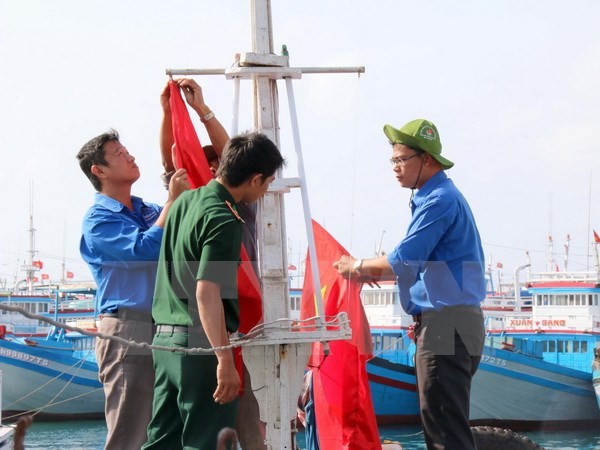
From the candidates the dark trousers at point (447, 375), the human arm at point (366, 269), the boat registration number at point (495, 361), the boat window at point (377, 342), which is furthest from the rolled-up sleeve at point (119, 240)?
the boat window at point (377, 342)

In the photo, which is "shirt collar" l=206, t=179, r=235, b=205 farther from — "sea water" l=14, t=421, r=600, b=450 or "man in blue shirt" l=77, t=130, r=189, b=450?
"sea water" l=14, t=421, r=600, b=450

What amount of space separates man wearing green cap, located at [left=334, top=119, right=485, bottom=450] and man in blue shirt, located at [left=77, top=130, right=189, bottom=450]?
1.13m

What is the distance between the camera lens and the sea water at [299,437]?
27.7 meters

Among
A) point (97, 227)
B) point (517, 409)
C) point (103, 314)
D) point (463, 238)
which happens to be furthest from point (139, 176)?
point (517, 409)

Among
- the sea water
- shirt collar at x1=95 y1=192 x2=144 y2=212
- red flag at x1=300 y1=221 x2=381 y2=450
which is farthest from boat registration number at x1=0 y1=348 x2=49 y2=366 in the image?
shirt collar at x1=95 y1=192 x2=144 y2=212

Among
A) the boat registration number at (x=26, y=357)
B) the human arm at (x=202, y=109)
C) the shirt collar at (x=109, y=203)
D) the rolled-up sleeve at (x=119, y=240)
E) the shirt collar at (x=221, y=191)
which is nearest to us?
the shirt collar at (x=221, y=191)

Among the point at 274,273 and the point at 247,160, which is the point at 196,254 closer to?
the point at 247,160

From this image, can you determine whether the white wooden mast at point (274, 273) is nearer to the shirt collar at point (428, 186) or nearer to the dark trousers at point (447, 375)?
the dark trousers at point (447, 375)

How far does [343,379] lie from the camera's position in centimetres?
546

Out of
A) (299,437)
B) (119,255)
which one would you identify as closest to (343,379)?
(119,255)

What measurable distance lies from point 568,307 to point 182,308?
31.2 m

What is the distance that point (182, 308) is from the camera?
4262 millimetres

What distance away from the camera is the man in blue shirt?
192 inches

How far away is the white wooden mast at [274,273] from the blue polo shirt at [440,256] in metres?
→ 0.43
